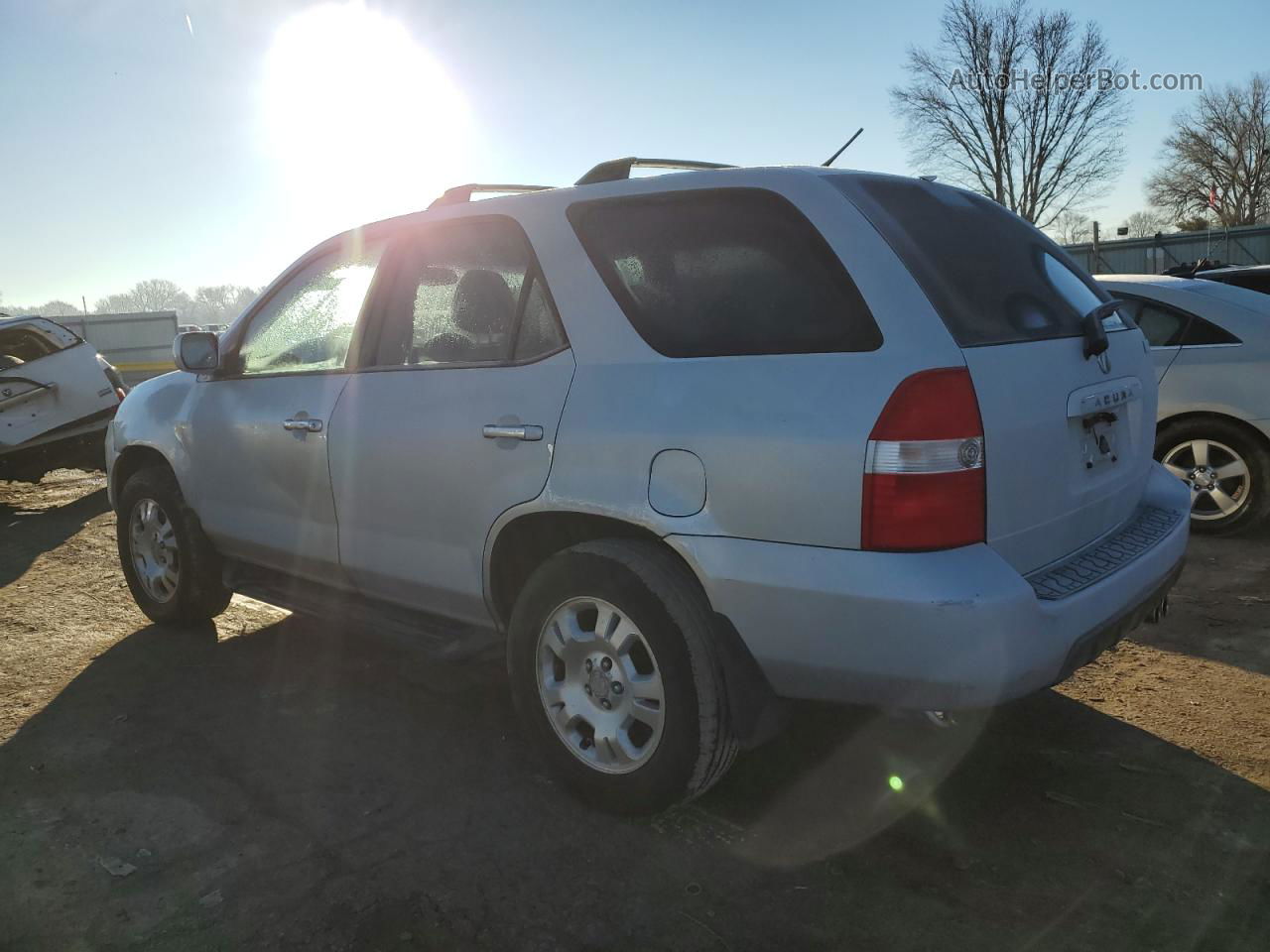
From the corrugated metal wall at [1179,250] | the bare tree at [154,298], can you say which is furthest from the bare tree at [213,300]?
the corrugated metal wall at [1179,250]

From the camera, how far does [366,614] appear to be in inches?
148

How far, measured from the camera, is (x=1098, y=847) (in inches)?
108

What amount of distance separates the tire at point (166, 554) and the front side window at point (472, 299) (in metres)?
1.68

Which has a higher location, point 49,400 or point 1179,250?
point 1179,250

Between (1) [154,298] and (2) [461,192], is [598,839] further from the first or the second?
(1) [154,298]

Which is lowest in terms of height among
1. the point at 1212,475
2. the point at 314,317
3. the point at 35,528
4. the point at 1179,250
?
the point at 35,528

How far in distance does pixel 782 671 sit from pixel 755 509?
421mm

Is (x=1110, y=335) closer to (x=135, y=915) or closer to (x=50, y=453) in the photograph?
(x=135, y=915)

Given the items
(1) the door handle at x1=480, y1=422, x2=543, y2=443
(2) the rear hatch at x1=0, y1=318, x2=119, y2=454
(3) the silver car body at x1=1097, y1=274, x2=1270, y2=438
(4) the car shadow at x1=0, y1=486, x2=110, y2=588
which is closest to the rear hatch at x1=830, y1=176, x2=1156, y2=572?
(1) the door handle at x1=480, y1=422, x2=543, y2=443

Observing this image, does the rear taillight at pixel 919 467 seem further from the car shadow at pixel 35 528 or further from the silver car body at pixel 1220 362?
the car shadow at pixel 35 528

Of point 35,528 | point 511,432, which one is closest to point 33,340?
point 35,528

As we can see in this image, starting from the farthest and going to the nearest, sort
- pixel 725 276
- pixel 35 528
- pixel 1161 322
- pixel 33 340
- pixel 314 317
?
1. pixel 33 340
2. pixel 35 528
3. pixel 1161 322
4. pixel 314 317
5. pixel 725 276

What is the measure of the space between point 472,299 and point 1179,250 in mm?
36806

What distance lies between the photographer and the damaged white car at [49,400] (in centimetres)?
885
